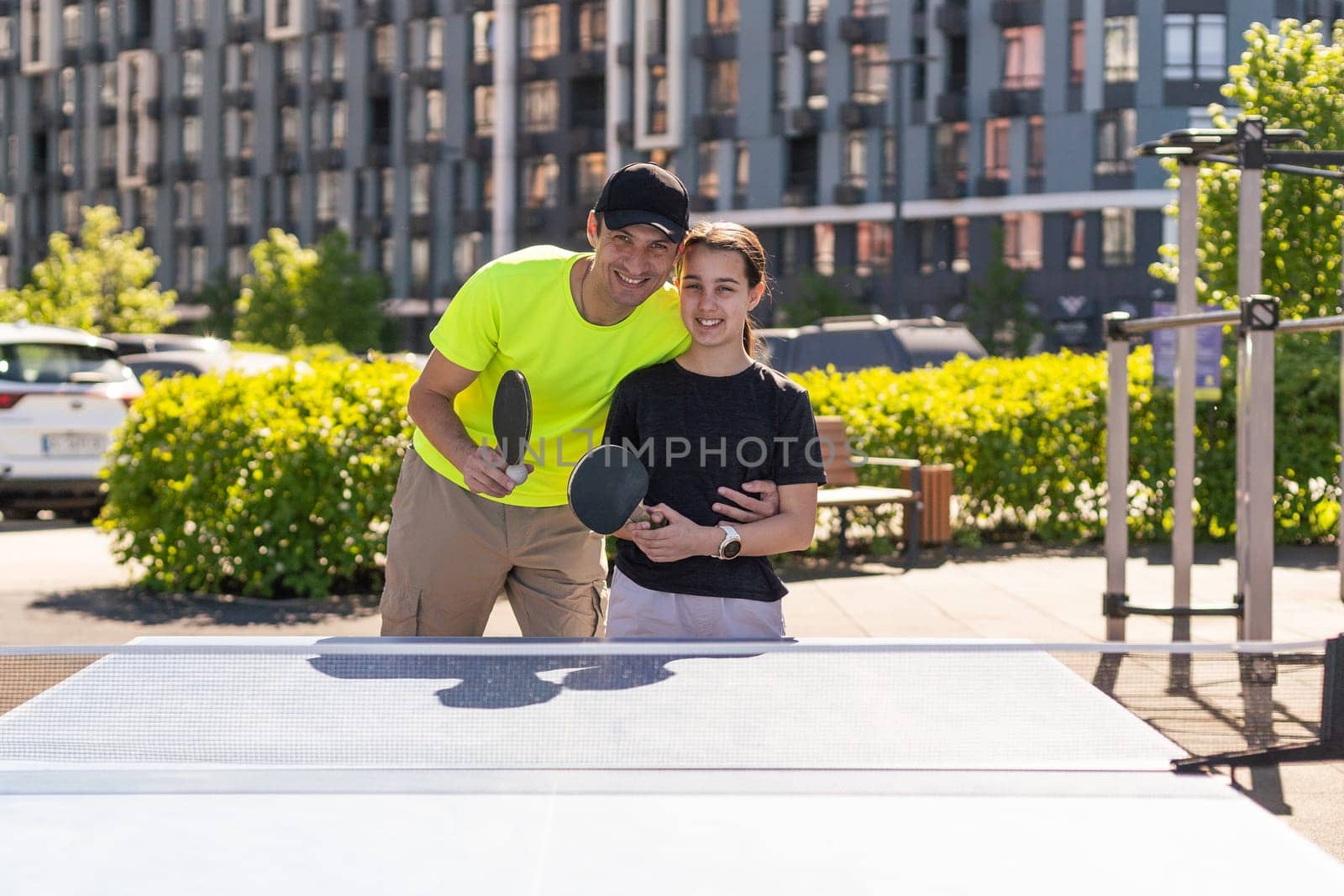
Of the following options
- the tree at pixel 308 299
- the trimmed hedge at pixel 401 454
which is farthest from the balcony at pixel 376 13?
the trimmed hedge at pixel 401 454

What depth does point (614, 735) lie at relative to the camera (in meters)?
2.47

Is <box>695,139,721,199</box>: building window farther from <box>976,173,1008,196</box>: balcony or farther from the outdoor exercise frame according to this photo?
the outdoor exercise frame

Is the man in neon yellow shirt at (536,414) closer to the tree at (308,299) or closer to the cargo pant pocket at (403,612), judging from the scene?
the cargo pant pocket at (403,612)

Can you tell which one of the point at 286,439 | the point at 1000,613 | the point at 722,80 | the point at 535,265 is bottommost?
the point at 1000,613

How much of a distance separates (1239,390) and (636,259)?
4006mm

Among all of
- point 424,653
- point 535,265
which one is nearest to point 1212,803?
point 424,653

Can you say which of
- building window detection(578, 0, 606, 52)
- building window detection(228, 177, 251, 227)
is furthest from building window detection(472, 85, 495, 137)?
building window detection(228, 177, 251, 227)

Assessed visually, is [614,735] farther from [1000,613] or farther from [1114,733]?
[1000,613]

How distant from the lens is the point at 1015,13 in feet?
176

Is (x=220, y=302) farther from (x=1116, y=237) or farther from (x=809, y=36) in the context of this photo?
(x=1116, y=237)

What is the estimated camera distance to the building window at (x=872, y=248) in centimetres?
5634

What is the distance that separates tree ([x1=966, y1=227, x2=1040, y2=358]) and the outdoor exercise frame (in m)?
40.7

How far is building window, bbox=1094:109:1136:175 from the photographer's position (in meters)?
52.5

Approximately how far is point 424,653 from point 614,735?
49 cm
